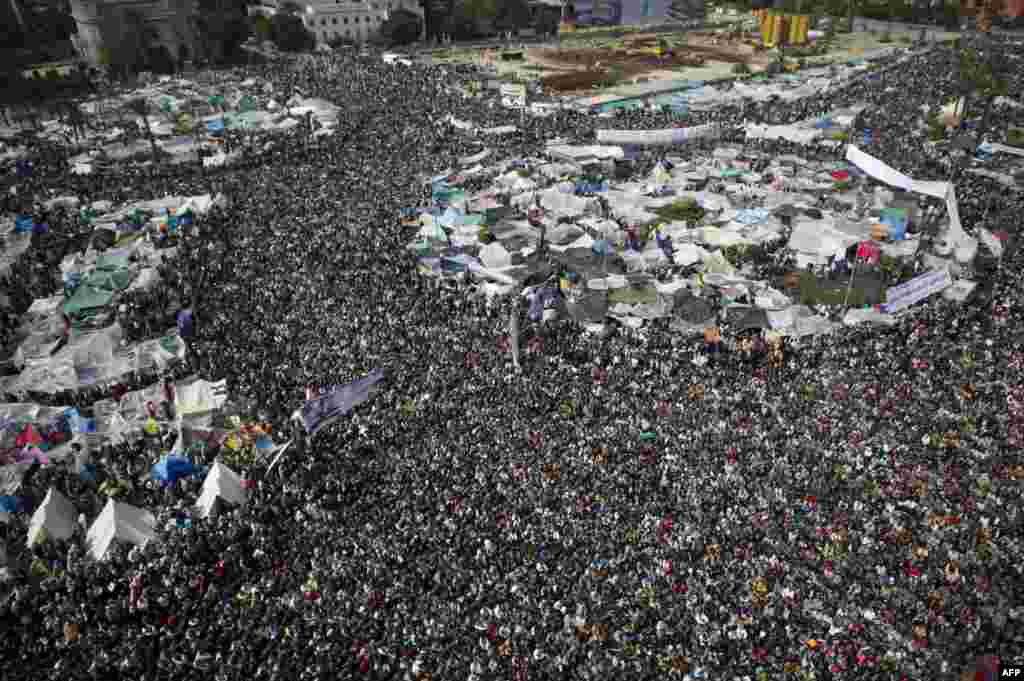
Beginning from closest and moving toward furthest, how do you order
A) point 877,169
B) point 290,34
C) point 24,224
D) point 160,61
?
point 24,224, point 877,169, point 160,61, point 290,34

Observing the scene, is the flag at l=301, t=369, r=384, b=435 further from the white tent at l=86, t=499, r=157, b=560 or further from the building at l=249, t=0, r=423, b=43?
the building at l=249, t=0, r=423, b=43

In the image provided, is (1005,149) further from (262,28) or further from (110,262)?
(262,28)

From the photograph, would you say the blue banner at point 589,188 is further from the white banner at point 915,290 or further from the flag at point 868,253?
the white banner at point 915,290

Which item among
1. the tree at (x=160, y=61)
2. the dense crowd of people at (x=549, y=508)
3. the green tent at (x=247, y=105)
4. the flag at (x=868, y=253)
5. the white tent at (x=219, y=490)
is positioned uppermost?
the tree at (x=160, y=61)

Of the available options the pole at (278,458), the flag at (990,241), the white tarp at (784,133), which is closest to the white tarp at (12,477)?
the pole at (278,458)

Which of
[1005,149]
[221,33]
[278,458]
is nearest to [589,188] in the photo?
[278,458]

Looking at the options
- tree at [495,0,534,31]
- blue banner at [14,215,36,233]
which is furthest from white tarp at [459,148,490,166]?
tree at [495,0,534,31]
